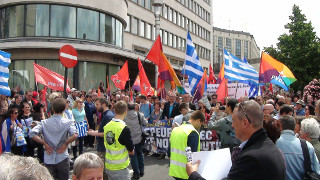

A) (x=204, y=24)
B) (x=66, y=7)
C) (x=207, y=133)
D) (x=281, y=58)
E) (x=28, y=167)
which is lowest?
(x=207, y=133)

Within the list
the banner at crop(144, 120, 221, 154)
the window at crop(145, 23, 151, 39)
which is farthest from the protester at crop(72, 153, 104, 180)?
the window at crop(145, 23, 151, 39)

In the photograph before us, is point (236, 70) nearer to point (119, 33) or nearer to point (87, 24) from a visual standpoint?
point (87, 24)

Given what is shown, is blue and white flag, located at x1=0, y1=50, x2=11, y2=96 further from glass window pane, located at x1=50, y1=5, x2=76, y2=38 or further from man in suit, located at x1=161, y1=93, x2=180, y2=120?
glass window pane, located at x1=50, y1=5, x2=76, y2=38

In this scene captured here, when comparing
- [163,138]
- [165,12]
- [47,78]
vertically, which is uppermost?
[165,12]

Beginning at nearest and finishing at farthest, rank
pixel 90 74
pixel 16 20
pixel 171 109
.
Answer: pixel 171 109 → pixel 16 20 → pixel 90 74

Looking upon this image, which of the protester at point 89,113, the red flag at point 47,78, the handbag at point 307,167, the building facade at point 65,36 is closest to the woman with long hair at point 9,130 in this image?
the red flag at point 47,78

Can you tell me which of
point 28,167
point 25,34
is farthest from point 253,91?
point 25,34

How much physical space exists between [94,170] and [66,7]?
2175 cm

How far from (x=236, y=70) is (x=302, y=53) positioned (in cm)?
2126

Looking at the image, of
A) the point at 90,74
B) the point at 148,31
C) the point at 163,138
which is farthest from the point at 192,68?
the point at 148,31

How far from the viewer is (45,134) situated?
4879mm

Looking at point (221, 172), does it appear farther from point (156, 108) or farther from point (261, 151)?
point (156, 108)

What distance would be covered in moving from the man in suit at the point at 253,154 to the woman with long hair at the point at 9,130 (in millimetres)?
4563

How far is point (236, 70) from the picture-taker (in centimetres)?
1183
